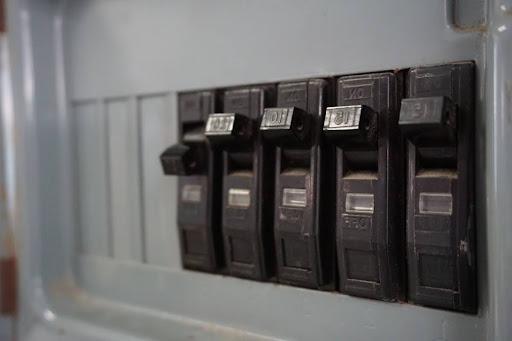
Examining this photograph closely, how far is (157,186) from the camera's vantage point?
113 centimetres

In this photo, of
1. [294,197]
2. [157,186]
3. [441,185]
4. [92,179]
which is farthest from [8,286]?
[441,185]

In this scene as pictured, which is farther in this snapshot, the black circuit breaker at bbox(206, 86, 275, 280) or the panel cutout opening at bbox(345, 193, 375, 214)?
the black circuit breaker at bbox(206, 86, 275, 280)

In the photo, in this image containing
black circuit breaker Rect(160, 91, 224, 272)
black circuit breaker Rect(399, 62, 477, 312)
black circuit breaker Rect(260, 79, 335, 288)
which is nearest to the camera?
black circuit breaker Rect(399, 62, 477, 312)

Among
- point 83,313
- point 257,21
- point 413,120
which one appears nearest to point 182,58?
point 257,21

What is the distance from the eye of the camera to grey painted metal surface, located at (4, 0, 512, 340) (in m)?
0.73

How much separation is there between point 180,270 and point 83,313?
0.33m

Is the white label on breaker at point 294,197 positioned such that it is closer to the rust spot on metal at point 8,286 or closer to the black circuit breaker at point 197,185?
the black circuit breaker at point 197,185

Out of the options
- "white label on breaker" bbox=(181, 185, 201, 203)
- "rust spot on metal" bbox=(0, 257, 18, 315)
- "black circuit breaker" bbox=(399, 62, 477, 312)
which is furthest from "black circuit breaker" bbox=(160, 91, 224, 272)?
"rust spot on metal" bbox=(0, 257, 18, 315)

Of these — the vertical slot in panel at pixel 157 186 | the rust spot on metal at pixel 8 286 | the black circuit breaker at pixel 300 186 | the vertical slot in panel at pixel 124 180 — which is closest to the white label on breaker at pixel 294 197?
the black circuit breaker at pixel 300 186

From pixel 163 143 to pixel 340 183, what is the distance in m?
0.45

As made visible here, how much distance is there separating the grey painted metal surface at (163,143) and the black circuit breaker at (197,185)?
0.04 m

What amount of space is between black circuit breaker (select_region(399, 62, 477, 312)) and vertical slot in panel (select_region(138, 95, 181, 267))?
529mm

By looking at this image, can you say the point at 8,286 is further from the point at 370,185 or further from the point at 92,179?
the point at 370,185

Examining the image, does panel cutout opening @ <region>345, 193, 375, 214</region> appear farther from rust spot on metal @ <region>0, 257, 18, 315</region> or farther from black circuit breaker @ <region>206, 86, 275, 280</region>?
rust spot on metal @ <region>0, 257, 18, 315</region>
